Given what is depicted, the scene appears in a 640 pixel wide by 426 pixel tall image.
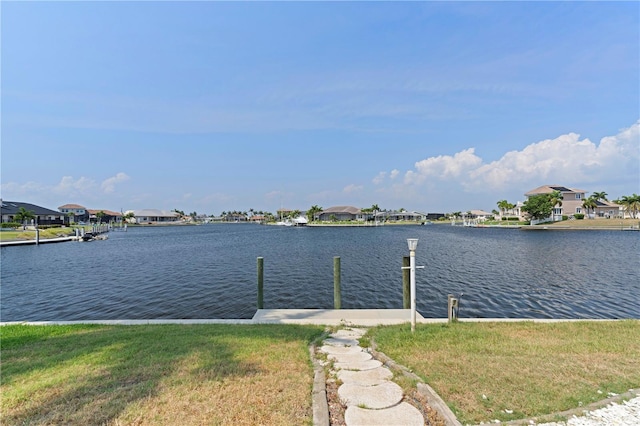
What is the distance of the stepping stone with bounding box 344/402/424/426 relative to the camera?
3.30 meters

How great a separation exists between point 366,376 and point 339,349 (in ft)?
4.39

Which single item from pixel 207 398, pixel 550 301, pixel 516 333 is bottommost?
pixel 550 301

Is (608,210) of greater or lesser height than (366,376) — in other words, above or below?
above

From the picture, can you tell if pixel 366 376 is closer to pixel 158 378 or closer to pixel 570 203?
pixel 158 378

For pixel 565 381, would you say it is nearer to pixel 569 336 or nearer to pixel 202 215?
pixel 569 336

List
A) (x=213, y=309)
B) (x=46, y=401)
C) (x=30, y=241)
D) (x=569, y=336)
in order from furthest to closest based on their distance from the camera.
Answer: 1. (x=30, y=241)
2. (x=213, y=309)
3. (x=569, y=336)
4. (x=46, y=401)

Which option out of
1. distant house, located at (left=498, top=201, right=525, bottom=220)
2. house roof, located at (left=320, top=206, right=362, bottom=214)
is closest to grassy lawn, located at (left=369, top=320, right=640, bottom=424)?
distant house, located at (left=498, top=201, right=525, bottom=220)

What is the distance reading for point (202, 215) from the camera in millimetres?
198500

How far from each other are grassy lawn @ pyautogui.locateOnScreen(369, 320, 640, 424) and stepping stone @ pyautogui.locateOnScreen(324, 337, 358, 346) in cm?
51

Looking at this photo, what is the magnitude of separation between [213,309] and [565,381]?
11.8 m

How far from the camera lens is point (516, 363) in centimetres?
474

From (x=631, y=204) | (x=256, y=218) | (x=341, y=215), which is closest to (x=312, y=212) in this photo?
(x=341, y=215)

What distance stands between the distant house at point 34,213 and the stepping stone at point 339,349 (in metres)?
81.8

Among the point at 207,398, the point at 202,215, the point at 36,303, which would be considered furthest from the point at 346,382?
the point at 202,215
